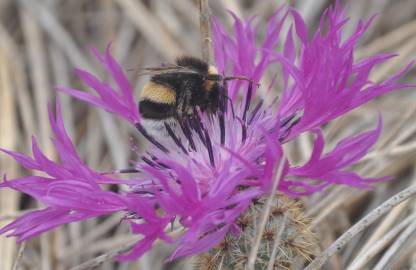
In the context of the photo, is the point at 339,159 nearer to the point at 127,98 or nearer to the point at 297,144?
the point at 127,98

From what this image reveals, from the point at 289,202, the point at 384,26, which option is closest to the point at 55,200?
the point at 289,202

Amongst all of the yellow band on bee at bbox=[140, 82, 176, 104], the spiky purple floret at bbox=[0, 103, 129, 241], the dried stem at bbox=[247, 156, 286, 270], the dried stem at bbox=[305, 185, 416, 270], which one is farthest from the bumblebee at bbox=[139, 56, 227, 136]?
the dried stem at bbox=[305, 185, 416, 270]

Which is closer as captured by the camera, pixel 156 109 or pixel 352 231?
pixel 352 231

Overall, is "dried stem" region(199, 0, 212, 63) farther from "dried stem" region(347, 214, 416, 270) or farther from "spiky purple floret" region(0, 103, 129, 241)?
"dried stem" region(347, 214, 416, 270)

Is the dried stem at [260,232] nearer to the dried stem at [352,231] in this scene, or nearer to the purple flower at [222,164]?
the purple flower at [222,164]

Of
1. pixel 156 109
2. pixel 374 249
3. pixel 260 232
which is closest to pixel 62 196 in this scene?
pixel 156 109

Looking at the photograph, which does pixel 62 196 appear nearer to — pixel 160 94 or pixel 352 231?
pixel 160 94
